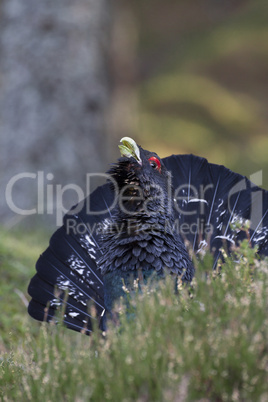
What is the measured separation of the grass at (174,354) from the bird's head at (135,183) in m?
0.96

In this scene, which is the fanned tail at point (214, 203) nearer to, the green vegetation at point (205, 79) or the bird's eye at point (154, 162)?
the bird's eye at point (154, 162)

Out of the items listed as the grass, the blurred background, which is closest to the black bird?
the grass

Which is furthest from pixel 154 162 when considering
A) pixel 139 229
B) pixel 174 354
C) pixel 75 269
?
pixel 174 354

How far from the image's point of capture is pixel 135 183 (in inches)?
151

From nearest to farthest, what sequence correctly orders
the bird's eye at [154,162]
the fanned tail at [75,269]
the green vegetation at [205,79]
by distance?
the bird's eye at [154,162]
the fanned tail at [75,269]
the green vegetation at [205,79]

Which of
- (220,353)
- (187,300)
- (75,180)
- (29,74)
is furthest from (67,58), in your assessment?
(220,353)

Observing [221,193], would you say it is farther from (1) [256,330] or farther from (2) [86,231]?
(1) [256,330]

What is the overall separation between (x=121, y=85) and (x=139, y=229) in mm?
6861

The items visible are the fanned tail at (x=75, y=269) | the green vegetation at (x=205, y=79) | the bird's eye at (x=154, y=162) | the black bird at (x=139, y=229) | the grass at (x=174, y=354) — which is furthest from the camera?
the green vegetation at (x=205, y=79)

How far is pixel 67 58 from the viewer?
28.3ft

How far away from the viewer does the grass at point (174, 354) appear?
7.57 ft

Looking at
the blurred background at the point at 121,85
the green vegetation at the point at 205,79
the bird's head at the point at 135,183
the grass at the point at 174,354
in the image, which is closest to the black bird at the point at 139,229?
the bird's head at the point at 135,183

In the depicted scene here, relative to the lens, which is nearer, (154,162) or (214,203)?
(154,162)

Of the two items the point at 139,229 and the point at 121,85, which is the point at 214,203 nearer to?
the point at 139,229
